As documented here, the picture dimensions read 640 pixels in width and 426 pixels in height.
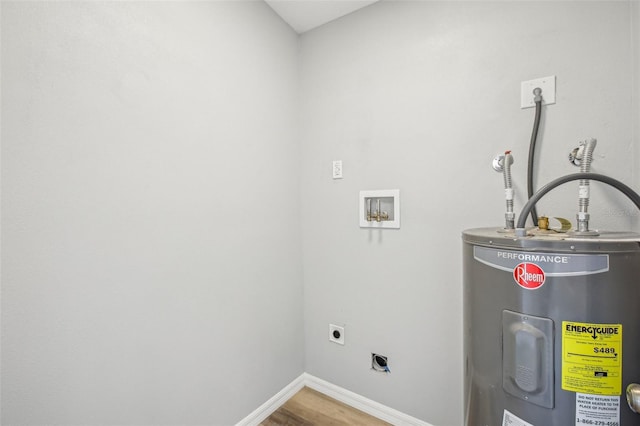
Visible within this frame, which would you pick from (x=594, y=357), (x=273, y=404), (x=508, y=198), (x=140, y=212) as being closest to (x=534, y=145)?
(x=508, y=198)

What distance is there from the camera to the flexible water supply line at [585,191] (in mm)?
792

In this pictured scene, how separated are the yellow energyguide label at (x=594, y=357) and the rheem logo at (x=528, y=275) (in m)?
0.10

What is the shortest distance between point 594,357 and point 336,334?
4.16ft

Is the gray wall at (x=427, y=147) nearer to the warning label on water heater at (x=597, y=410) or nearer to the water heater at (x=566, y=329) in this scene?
the water heater at (x=566, y=329)

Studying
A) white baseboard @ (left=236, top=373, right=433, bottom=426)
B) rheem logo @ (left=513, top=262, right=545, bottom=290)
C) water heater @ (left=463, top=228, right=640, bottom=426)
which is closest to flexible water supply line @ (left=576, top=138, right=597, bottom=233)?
water heater @ (left=463, top=228, right=640, bottom=426)

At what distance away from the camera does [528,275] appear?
69cm

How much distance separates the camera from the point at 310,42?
1.76 meters

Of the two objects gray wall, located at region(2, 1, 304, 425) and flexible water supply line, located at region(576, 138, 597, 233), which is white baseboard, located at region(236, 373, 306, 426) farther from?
flexible water supply line, located at region(576, 138, 597, 233)

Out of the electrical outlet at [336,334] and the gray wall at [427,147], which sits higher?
the gray wall at [427,147]

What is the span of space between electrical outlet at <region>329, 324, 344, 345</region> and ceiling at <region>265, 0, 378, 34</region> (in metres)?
1.86

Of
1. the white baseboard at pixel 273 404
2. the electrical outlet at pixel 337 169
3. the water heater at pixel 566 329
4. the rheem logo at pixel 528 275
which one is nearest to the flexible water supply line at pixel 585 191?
the water heater at pixel 566 329

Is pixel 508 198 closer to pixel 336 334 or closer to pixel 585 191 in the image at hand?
pixel 585 191

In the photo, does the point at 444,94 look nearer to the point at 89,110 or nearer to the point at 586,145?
the point at 586,145

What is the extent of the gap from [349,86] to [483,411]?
1.57 meters
